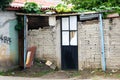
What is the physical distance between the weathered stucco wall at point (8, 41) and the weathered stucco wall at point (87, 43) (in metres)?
0.91

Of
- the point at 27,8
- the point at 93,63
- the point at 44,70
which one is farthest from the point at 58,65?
the point at 27,8

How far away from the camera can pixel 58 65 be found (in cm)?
1477

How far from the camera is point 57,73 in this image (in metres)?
14.1

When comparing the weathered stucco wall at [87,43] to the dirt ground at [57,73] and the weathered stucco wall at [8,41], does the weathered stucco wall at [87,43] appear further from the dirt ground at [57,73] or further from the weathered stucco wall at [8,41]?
the weathered stucco wall at [8,41]

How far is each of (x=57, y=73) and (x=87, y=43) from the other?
1655 mm

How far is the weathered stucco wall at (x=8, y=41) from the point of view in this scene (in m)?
14.7

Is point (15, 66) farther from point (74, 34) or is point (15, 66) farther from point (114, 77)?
point (114, 77)

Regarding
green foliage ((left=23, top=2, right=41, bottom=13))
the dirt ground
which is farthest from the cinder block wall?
green foliage ((left=23, top=2, right=41, bottom=13))

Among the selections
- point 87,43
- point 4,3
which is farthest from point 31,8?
point 87,43

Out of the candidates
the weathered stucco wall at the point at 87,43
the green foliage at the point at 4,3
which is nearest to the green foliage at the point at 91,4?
the weathered stucco wall at the point at 87,43

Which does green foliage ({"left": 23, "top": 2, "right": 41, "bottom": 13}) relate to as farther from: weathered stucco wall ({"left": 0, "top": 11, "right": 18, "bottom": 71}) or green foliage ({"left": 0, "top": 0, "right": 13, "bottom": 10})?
green foliage ({"left": 0, "top": 0, "right": 13, "bottom": 10})

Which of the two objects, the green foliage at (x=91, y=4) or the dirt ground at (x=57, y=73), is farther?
the green foliage at (x=91, y=4)

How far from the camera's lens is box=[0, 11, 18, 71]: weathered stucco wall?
580 inches

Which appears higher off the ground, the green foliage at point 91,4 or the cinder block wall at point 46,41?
the green foliage at point 91,4
